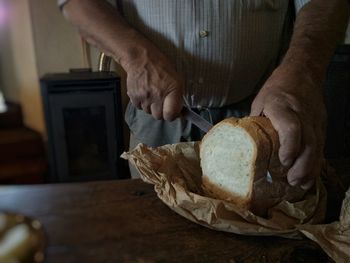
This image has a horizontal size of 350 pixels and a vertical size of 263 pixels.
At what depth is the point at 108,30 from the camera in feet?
2.56

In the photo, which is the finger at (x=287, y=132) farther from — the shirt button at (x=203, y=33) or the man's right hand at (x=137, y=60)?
the shirt button at (x=203, y=33)

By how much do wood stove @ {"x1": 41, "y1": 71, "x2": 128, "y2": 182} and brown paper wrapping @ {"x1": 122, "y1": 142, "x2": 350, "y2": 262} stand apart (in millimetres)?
1356

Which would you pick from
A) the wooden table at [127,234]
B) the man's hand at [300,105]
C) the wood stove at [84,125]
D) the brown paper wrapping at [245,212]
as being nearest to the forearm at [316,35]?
the man's hand at [300,105]

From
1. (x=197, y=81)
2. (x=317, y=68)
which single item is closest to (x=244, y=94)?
(x=197, y=81)

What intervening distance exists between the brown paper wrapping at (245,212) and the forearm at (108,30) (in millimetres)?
200

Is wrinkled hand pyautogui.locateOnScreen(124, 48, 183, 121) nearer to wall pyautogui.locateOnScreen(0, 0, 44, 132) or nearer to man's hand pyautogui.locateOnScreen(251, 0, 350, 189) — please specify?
man's hand pyautogui.locateOnScreen(251, 0, 350, 189)

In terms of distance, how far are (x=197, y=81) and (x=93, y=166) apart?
1448mm

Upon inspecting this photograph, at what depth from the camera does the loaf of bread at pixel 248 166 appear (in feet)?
1.95

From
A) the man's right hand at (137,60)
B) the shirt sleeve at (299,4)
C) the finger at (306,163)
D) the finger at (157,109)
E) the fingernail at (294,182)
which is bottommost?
the fingernail at (294,182)

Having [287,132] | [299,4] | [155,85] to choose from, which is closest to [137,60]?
[155,85]

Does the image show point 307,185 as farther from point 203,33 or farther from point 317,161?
point 203,33

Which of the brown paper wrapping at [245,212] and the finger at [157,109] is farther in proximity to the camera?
the finger at [157,109]

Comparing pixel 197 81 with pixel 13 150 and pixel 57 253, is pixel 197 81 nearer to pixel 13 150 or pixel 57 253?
pixel 57 253

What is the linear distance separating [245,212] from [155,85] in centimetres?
28
